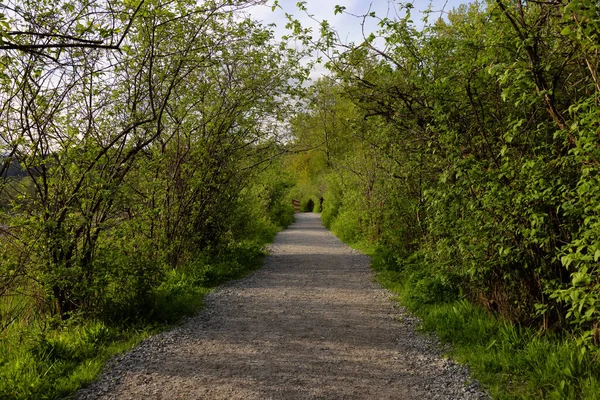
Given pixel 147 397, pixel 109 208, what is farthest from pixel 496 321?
pixel 109 208

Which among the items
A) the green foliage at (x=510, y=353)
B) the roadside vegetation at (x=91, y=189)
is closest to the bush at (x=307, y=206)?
the roadside vegetation at (x=91, y=189)

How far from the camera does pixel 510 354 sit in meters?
4.34

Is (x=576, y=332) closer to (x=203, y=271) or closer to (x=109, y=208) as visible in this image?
(x=109, y=208)

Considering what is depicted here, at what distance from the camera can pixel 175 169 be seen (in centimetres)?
862

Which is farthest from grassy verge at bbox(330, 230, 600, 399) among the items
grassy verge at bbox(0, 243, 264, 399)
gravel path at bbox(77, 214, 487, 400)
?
grassy verge at bbox(0, 243, 264, 399)

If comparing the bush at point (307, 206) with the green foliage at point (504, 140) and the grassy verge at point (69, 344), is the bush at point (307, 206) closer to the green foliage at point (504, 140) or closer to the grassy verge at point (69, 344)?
the grassy verge at point (69, 344)

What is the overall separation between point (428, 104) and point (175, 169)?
17.0 feet

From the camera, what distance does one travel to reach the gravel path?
13.2ft

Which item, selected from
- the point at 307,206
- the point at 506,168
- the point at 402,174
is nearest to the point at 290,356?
the point at 506,168

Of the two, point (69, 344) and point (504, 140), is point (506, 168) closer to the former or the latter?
point (504, 140)

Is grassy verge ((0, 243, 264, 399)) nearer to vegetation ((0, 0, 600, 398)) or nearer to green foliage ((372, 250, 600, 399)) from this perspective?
vegetation ((0, 0, 600, 398))

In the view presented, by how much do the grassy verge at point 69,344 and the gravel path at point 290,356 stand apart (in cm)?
22

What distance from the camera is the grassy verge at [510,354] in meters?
3.67

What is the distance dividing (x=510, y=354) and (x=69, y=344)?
4.85 m
